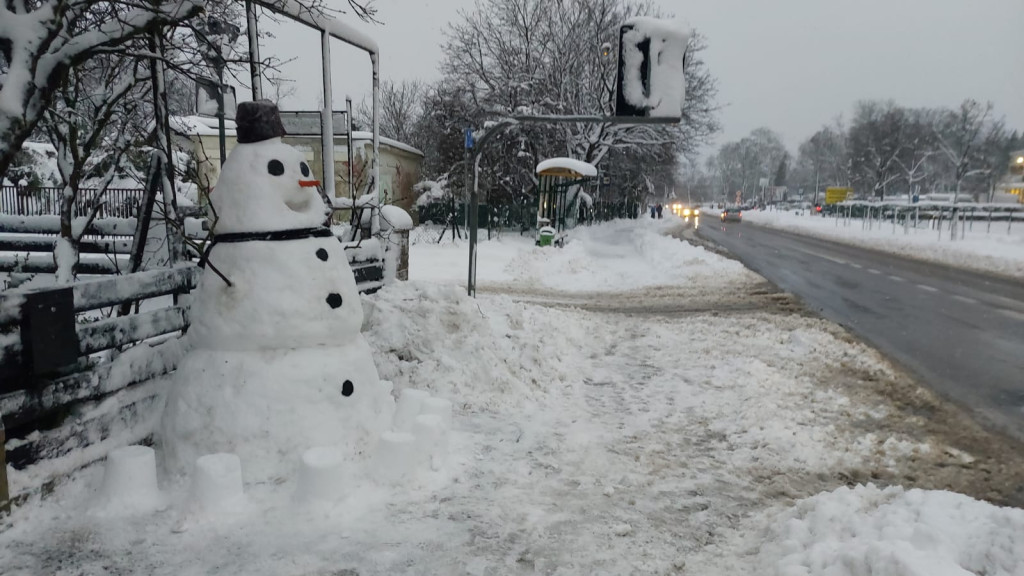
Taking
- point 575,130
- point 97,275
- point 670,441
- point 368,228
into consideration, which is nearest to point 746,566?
point 670,441

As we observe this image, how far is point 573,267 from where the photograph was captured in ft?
56.7

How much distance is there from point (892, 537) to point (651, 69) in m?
6.29

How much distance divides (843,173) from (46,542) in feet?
333

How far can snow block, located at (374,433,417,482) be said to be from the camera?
3941 millimetres

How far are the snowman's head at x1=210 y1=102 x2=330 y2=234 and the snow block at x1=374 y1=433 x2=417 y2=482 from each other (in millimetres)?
1453

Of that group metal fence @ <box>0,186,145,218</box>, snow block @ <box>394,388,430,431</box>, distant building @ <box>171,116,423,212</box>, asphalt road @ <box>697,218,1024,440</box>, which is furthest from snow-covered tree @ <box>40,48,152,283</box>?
distant building @ <box>171,116,423,212</box>

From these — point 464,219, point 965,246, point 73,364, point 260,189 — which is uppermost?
point 260,189

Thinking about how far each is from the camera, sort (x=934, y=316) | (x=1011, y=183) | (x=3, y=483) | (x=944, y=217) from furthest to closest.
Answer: (x=1011, y=183) → (x=944, y=217) → (x=934, y=316) → (x=3, y=483)

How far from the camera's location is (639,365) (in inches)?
295

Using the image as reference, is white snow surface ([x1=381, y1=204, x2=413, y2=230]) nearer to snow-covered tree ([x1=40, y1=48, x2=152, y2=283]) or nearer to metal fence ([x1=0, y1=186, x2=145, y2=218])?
snow-covered tree ([x1=40, y1=48, x2=152, y2=283])

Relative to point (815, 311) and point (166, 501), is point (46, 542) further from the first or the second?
point (815, 311)

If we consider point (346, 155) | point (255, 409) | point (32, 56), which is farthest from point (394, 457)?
point (346, 155)

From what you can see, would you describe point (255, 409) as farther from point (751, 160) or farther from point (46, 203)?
point (751, 160)

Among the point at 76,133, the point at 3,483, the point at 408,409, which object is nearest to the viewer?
the point at 3,483
